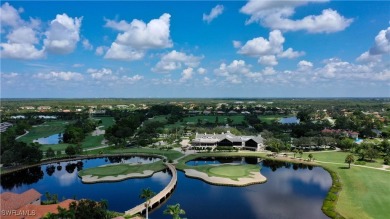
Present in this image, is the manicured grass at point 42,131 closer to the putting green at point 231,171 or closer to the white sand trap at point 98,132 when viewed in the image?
the white sand trap at point 98,132

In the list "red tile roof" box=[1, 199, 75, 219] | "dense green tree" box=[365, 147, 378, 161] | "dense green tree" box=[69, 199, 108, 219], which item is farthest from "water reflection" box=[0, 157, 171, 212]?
"dense green tree" box=[365, 147, 378, 161]

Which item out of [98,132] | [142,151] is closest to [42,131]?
[98,132]

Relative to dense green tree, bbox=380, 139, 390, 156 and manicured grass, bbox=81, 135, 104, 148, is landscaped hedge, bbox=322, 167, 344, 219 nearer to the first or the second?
dense green tree, bbox=380, 139, 390, 156

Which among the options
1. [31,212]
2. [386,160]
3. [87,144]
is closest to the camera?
[31,212]

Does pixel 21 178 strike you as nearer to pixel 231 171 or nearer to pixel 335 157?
pixel 231 171

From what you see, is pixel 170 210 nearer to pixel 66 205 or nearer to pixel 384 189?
pixel 66 205
